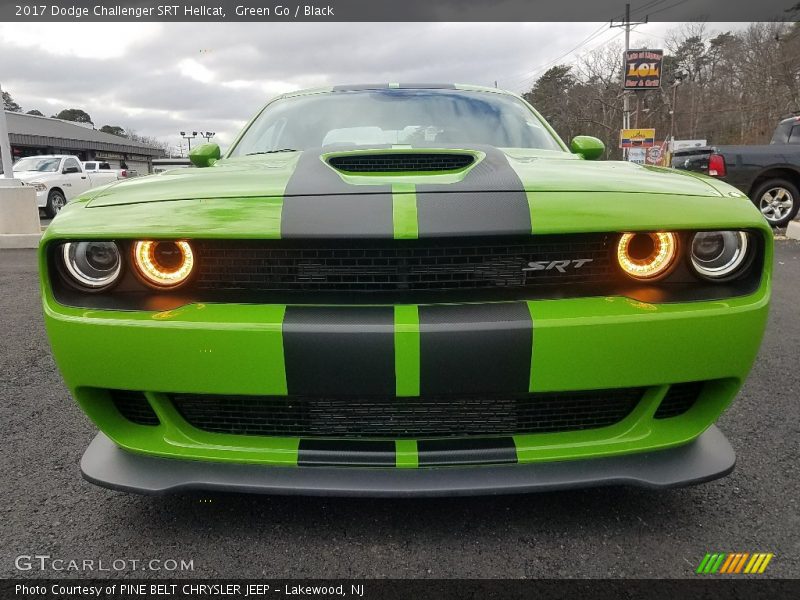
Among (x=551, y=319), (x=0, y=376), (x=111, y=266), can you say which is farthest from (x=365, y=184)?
(x=0, y=376)

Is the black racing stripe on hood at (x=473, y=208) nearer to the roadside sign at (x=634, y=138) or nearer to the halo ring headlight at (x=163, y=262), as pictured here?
the halo ring headlight at (x=163, y=262)

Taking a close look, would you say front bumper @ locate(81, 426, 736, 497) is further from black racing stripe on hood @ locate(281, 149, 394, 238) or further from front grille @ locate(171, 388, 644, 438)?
black racing stripe on hood @ locate(281, 149, 394, 238)

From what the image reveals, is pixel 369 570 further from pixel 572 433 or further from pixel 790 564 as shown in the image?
pixel 790 564

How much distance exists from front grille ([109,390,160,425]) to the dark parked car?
888 cm

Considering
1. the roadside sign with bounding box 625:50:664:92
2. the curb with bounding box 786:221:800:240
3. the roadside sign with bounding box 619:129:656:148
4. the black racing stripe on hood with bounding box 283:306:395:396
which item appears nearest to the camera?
the black racing stripe on hood with bounding box 283:306:395:396

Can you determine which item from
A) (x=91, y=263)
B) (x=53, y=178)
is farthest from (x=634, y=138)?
(x=91, y=263)

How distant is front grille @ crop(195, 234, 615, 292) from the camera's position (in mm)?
1378

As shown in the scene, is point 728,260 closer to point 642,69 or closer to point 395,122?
point 395,122

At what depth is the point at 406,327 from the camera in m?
1.29

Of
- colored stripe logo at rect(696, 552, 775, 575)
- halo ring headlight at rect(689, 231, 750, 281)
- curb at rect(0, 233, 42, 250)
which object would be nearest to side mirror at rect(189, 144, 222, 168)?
halo ring headlight at rect(689, 231, 750, 281)

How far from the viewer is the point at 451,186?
1.39 meters

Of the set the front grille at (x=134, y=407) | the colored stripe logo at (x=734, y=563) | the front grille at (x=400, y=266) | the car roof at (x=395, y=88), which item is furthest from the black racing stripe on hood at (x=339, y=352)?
the car roof at (x=395, y=88)

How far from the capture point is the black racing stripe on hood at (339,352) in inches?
50.7

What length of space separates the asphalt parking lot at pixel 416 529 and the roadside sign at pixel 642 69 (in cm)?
3488
